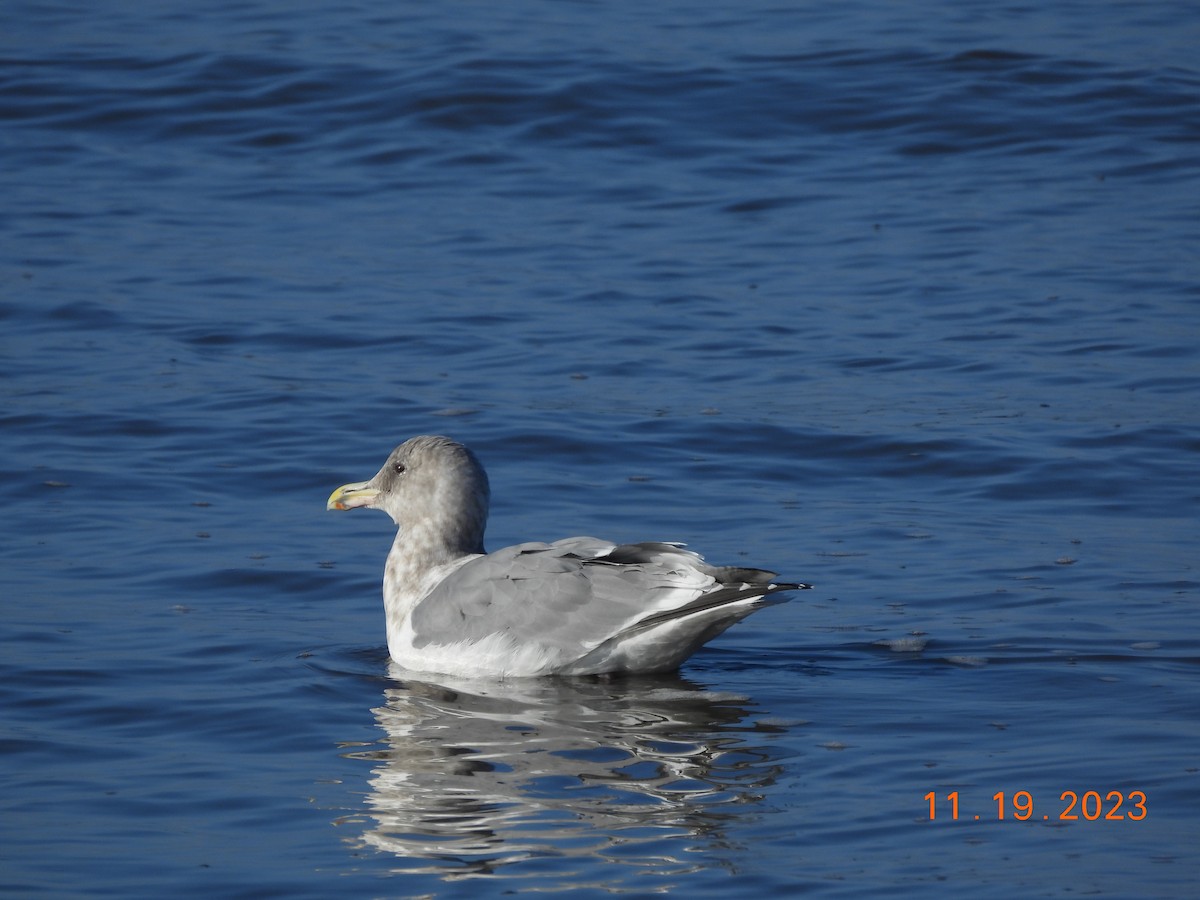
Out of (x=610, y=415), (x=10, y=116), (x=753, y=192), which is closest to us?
(x=610, y=415)

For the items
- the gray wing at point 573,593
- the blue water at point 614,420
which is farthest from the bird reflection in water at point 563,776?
the gray wing at point 573,593

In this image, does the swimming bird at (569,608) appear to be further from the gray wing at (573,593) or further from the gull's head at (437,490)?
the gull's head at (437,490)

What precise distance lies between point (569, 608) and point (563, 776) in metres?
1.23

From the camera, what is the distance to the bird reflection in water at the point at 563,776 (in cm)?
531

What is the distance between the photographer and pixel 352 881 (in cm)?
523

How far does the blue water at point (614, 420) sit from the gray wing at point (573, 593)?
29 centimetres

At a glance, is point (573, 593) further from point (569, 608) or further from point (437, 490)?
point (437, 490)

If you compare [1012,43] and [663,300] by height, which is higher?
[1012,43]

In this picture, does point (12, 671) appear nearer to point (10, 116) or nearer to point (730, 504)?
point (730, 504)

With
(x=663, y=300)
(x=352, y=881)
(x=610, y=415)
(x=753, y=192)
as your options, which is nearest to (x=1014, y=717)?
(x=352, y=881)

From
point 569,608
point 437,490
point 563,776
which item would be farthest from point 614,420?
point 563,776

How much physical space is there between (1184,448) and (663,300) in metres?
4.27

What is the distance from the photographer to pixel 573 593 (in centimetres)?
707

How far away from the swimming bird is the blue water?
179mm
